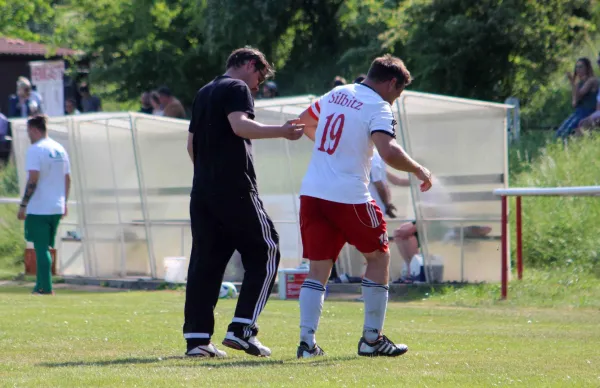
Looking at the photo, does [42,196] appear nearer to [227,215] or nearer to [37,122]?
[37,122]

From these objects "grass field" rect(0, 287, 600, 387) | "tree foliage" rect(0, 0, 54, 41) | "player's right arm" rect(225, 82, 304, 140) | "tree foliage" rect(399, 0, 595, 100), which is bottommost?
"grass field" rect(0, 287, 600, 387)

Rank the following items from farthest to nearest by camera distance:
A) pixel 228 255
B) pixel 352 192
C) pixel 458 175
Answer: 1. pixel 458 175
2. pixel 228 255
3. pixel 352 192

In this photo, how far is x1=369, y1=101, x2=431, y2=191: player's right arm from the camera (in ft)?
23.4

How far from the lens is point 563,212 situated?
1599 cm

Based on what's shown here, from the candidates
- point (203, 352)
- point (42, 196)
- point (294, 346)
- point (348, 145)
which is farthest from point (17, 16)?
point (348, 145)

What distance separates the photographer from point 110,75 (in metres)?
30.1

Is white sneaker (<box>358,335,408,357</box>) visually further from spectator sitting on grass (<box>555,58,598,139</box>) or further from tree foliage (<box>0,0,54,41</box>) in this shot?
tree foliage (<box>0,0,54,41</box>)

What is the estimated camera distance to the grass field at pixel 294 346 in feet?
20.7

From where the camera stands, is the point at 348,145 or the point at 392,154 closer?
the point at 392,154

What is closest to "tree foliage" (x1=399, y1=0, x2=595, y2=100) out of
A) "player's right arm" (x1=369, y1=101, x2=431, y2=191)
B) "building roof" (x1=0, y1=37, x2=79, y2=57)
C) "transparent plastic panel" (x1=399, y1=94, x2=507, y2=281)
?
"transparent plastic panel" (x1=399, y1=94, x2=507, y2=281)

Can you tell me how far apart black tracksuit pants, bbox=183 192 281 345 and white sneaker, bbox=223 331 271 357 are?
0.12 ft

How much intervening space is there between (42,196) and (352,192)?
7.54 meters

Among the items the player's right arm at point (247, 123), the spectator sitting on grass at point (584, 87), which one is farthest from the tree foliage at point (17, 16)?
the player's right arm at point (247, 123)

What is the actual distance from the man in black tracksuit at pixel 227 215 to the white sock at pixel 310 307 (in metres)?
0.35
